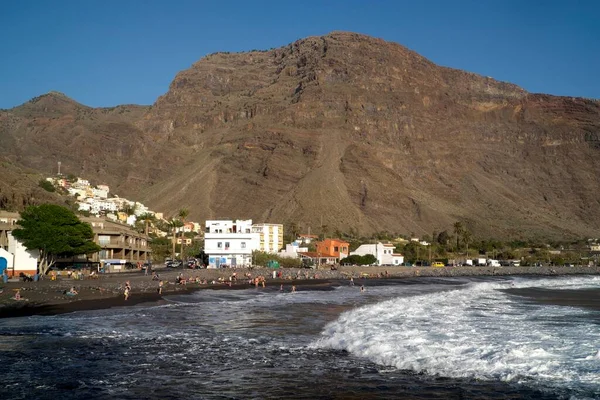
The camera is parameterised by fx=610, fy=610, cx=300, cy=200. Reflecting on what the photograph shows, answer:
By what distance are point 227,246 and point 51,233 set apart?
3243 cm

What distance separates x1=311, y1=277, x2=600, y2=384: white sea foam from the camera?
1634 cm

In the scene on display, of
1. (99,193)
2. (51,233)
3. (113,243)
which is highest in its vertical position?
(99,193)

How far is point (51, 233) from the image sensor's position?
52875 mm

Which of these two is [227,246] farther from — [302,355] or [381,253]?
[302,355]

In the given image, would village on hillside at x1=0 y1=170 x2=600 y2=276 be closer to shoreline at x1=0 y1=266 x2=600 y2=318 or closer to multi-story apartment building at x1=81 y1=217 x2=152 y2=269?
multi-story apartment building at x1=81 y1=217 x2=152 y2=269

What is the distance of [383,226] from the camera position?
15500cm

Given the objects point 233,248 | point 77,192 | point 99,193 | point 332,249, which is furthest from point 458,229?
point 99,193

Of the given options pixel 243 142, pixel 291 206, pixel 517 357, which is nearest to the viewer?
pixel 517 357

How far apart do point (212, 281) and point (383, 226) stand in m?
99.1

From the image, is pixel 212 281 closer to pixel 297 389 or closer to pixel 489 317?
pixel 489 317

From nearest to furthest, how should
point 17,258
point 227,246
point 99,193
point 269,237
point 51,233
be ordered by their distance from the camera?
1. point 51,233
2. point 17,258
3. point 227,246
4. point 269,237
5. point 99,193

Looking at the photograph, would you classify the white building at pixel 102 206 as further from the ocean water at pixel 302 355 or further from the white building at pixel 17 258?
the ocean water at pixel 302 355

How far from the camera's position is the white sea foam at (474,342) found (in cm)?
1634

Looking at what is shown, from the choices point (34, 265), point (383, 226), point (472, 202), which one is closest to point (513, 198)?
point (472, 202)
